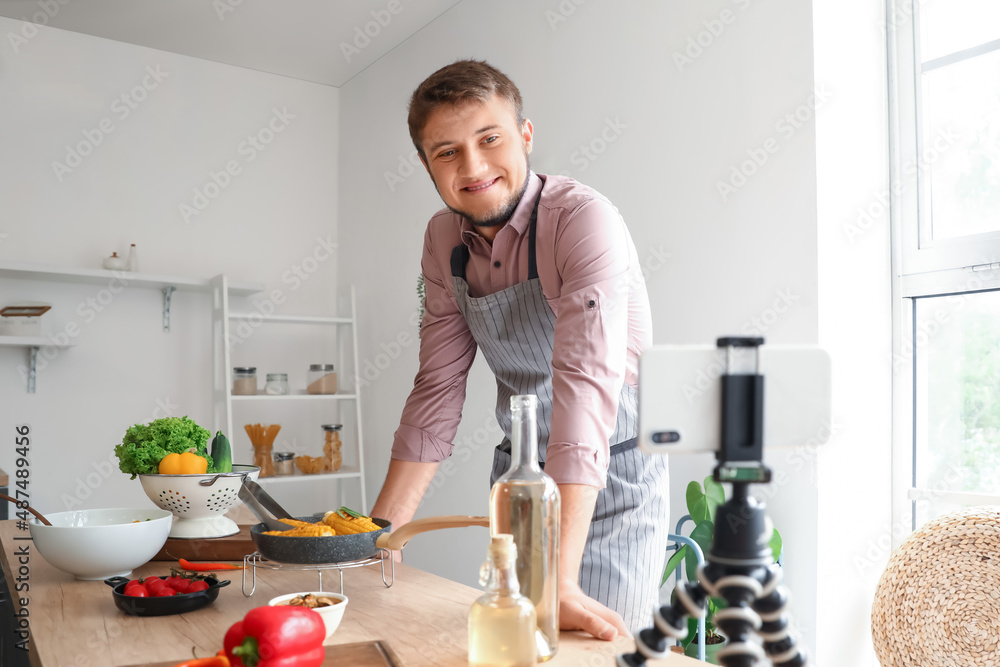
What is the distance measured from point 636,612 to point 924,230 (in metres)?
1.40

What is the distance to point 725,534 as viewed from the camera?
0.47 meters

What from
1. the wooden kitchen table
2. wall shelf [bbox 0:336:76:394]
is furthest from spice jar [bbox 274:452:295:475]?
the wooden kitchen table

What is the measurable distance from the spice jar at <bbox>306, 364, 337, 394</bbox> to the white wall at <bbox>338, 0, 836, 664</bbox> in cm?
80

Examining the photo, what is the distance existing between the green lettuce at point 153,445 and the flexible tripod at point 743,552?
1.12 metres

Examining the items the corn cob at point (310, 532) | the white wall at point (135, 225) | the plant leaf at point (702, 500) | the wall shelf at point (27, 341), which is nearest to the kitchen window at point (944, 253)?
the plant leaf at point (702, 500)

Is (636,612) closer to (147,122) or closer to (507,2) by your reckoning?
(507,2)

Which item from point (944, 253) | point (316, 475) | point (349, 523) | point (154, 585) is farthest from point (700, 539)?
point (316, 475)

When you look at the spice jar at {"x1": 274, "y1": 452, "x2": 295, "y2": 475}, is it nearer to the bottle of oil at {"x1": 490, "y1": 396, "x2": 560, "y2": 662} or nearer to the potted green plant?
the potted green plant

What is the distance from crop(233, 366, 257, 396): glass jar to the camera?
3.64 m

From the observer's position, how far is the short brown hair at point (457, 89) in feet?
4.15

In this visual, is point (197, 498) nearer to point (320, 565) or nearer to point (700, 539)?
point (320, 565)

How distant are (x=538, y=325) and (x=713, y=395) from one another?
39.2 inches

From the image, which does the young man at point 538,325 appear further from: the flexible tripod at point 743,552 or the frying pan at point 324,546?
the flexible tripod at point 743,552

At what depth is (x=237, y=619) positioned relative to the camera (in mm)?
947
